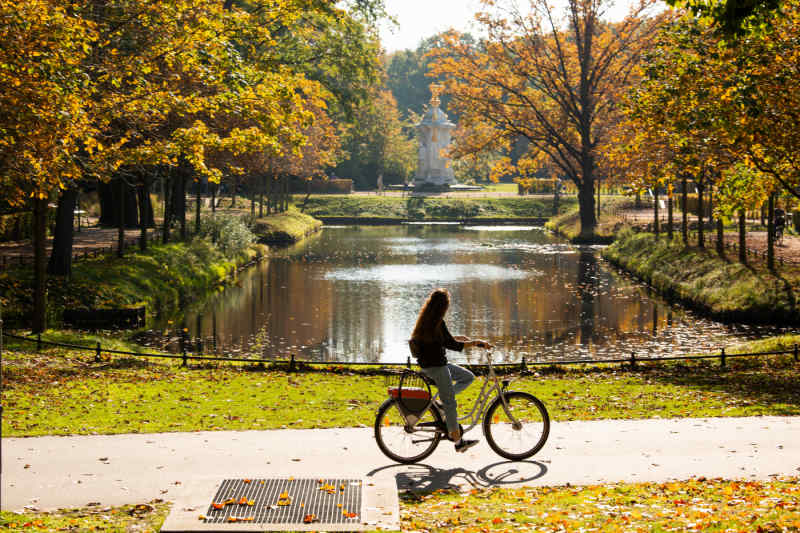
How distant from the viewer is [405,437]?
9.95m

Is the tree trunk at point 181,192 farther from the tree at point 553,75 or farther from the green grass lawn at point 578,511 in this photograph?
the green grass lawn at point 578,511

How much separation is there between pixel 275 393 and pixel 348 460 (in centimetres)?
527

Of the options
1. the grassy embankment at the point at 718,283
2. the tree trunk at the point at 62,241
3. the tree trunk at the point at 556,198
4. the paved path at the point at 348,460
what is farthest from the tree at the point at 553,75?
the paved path at the point at 348,460

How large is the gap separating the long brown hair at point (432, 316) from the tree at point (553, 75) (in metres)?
44.8

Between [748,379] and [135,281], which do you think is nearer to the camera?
[748,379]

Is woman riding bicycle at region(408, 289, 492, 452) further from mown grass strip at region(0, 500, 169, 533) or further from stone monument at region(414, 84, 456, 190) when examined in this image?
stone monument at region(414, 84, 456, 190)

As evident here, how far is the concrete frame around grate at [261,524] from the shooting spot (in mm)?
7359

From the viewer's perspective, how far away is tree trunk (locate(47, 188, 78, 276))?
2558 centimetres

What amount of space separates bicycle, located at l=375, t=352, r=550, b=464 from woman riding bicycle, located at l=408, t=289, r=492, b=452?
0.15m

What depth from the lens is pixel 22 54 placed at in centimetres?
1559

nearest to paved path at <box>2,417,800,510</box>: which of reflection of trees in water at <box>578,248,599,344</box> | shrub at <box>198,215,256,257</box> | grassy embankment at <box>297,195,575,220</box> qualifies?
reflection of trees in water at <box>578,248,599,344</box>

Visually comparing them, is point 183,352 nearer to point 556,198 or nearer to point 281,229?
point 281,229

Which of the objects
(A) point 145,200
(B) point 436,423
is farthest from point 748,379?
(A) point 145,200

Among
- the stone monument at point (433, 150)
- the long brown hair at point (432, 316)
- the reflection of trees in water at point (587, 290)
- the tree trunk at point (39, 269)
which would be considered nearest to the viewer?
the long brown hair at point (432, 316)
